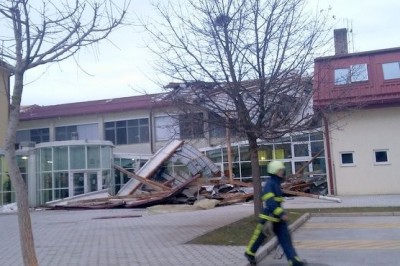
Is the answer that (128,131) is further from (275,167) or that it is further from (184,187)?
(275,167)

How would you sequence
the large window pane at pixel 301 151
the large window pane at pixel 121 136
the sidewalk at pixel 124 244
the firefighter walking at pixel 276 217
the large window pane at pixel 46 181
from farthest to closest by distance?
the large window pane at pixel 121 136 → the large window pane at pixel 46 181 → the large window pane at pixel 301 151 → the sidewalk at pixel 124 244 → the firefighter walking at pixel 276 217

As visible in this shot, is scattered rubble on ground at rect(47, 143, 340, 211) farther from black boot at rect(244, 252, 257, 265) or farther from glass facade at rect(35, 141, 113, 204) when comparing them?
black boot at rect(244, 252, 257, 265)

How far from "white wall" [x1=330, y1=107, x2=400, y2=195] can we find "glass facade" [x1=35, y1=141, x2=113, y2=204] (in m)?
14.5

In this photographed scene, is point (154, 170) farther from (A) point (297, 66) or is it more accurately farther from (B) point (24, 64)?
(B) point (24, 64)

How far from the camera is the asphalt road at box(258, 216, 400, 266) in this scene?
9633 mm

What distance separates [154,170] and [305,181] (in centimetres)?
878

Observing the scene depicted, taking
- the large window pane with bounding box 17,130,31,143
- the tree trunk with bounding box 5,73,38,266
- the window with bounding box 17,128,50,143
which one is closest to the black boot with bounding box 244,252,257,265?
the tree trunk with bounding box 5,73,38,266

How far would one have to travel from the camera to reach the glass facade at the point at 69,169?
3225 centimetres

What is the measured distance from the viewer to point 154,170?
31.1 m

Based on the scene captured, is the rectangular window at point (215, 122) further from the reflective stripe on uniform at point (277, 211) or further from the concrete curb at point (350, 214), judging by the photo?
the reflective stripe on uniform at point (277, 211)

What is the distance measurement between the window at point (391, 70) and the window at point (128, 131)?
18892mm

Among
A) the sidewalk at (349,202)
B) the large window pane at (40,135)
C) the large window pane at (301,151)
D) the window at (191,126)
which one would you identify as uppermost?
the large window pane at (40,135)

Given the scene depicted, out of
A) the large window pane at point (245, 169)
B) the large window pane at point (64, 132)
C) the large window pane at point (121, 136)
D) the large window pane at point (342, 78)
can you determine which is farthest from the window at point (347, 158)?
the large window pane at point (64, 132)

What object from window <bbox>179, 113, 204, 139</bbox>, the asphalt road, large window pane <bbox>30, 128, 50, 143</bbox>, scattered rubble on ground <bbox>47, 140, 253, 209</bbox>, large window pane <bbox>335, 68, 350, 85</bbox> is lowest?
the asphalt road
